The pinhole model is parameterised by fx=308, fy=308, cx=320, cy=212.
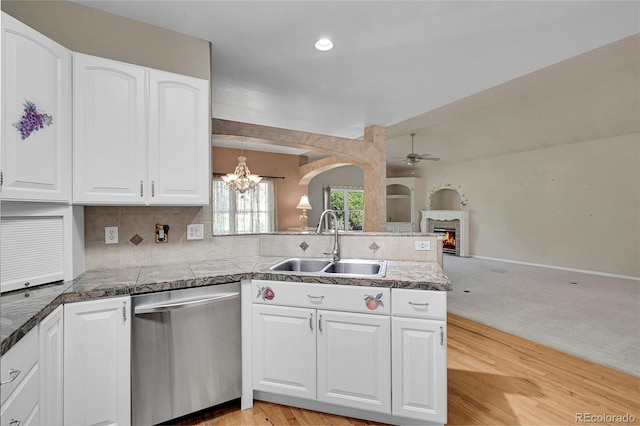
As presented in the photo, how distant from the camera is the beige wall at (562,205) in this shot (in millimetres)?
5781

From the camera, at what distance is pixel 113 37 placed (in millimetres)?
2057

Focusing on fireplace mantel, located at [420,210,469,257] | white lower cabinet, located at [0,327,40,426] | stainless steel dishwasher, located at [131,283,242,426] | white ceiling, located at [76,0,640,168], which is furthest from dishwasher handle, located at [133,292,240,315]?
fireplace mantel, located at [420,210,469,257]

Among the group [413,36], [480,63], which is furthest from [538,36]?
[413,36]

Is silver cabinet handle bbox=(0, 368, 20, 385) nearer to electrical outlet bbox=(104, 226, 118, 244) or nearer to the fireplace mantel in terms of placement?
electrical outlet bbox=(104, 226, 118, 244)

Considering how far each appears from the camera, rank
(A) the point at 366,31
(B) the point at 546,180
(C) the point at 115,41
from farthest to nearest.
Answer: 1. (B) the point at 546,180
2. (A) the point at 366,31
3. (C) the point at 115,41

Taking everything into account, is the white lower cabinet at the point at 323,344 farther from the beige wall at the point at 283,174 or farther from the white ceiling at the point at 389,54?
the beige wall at the point at 283,174

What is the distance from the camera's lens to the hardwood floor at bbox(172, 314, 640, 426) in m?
1.89

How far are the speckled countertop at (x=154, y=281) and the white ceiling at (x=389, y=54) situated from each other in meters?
1.69

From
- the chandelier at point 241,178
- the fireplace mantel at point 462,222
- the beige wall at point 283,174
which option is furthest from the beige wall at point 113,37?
the fireplace mantel at point 462,222

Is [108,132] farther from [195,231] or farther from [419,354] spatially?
[419,354]

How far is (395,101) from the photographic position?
3541mm

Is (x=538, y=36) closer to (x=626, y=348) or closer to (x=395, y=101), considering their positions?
(x=395, y=101)

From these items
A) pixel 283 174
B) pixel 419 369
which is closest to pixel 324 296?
pixel 419 369

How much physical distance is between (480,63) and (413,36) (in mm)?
834
